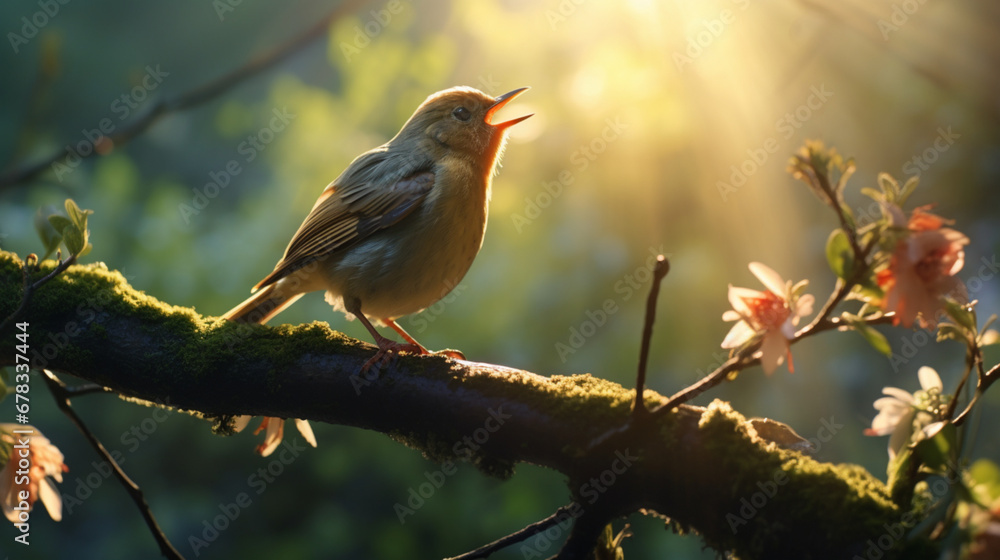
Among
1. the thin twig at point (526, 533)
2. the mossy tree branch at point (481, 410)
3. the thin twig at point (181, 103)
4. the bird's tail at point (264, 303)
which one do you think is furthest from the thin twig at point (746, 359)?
the thin twig at point (181, 103)

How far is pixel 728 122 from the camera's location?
4.36 metres

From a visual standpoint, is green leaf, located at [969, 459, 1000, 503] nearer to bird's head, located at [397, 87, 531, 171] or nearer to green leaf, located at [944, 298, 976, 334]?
green leaf, located at [944, 298, 976, 334]

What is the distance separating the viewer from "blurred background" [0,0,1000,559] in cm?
416

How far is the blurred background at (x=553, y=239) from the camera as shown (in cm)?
416

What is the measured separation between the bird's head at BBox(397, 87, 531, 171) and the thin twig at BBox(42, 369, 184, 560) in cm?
147

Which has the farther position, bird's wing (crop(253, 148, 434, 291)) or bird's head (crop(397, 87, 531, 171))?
bird's head (crop(397, 87, 531, 171))

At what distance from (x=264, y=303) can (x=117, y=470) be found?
837 mm

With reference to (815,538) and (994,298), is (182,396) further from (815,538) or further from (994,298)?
(994,298)

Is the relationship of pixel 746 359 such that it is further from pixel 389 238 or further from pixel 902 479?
pixel 389 238

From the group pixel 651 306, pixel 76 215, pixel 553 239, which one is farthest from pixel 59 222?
pixel 553 239

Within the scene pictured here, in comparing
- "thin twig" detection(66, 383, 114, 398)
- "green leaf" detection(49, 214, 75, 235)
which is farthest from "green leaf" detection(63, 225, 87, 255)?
"thin twig" detection(66, 383, 114, 398)

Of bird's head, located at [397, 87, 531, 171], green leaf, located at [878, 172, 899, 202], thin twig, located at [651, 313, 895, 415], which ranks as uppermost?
bird's head, located at [397, 87, 531, 171]

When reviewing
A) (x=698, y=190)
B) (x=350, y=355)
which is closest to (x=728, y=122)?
(x=698, y=190)

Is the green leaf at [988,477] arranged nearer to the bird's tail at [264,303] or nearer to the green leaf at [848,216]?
the green leaf at [848,216]
